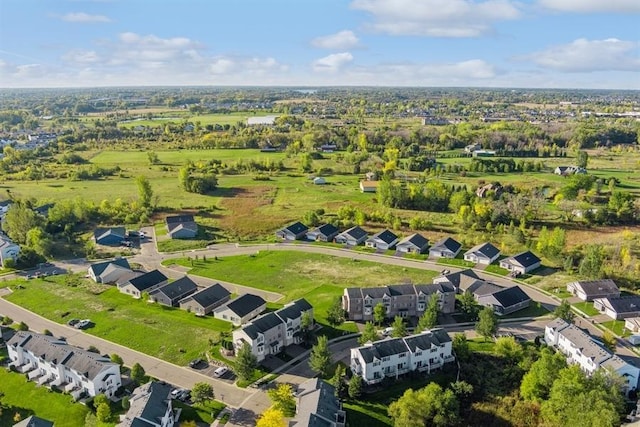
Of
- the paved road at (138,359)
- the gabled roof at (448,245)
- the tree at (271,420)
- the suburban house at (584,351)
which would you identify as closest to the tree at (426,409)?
the tree at (271,420)

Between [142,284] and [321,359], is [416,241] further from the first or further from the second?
[142,284]

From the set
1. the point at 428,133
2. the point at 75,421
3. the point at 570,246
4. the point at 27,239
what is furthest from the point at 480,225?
the point at 428,133

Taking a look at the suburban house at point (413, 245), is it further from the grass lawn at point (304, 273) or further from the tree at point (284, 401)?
the tree at point (284, 401)

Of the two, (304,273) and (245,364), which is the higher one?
(245,364)

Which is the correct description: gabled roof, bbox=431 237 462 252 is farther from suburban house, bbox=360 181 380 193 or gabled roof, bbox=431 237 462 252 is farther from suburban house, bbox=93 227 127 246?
suburban house, bbox=93 227 127 246

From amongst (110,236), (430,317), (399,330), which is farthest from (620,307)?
(110,236)

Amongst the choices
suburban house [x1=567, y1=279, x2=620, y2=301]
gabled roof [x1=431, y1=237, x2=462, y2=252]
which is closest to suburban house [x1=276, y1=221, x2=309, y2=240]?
gabled roof [x1=431, y1=237, x2=462, y2=252]

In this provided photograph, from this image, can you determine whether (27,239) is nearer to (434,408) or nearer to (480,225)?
(434,408)
